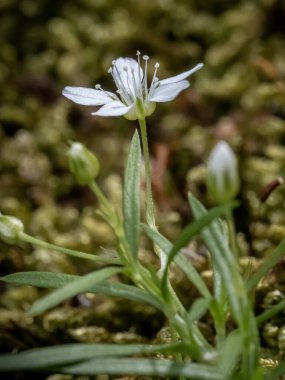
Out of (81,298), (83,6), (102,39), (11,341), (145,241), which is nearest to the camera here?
(11,341)

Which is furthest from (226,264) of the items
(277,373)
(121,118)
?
(121,118)

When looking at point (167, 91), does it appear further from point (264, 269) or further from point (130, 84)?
point (264, 269)

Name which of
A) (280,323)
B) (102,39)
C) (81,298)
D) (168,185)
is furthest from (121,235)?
(102,39)

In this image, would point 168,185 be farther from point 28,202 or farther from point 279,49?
point 279,49

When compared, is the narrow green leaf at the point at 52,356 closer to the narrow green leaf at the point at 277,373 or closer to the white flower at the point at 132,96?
the narrow green leaf at the point at 277,373

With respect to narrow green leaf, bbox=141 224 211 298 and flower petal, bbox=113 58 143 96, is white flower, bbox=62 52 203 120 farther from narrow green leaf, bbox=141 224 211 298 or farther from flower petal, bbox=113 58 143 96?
narrow green leaf, bbox=141 224 211 298

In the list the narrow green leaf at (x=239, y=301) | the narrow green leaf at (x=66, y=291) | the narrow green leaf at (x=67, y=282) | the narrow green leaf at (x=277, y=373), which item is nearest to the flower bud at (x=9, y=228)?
the narrow green leaf at (x=67, y=282)

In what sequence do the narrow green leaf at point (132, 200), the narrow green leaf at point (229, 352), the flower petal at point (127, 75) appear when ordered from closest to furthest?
the narrow green leaf at point (229, 352) → the narrow green leaf at point (132, 200) → the flower petal at point (127, 75)
